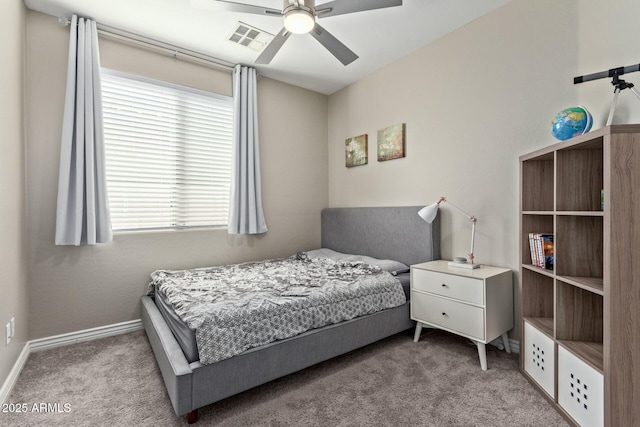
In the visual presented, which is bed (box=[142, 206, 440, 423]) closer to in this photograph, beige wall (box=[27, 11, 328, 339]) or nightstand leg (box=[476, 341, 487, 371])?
beige wall (box=[27, 11, 328, 339])

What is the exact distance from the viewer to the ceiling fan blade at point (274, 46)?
207 centimetres

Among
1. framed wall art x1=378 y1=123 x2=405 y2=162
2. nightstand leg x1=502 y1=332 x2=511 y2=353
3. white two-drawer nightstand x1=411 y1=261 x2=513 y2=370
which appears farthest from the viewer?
framed wall art x1=378 y1=123 x2=405 y2=162

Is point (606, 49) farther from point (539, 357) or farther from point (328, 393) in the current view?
point (328, 393)

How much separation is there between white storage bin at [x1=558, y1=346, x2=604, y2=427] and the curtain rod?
3.81m

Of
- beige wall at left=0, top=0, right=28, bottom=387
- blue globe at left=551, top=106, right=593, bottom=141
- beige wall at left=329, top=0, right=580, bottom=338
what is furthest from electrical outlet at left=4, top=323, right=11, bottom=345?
blue globe at left=551, top=106, right=593, bottom=141

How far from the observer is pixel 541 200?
6.72 ft

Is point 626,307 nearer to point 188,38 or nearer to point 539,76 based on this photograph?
point 539,76

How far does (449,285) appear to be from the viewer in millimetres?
2248

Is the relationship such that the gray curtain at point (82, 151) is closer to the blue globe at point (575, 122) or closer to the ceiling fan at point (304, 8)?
the ceiling fan at point (304, 8)

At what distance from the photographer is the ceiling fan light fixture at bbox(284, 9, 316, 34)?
5.73ft

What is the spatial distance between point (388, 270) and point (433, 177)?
3.35 ft

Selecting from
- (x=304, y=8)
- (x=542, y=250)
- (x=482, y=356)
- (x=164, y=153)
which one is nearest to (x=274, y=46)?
(x=304, y=8)

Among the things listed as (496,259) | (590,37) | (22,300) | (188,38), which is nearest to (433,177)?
(496,259)

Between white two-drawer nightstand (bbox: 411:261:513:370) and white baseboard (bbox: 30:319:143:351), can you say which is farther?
white baseboard (bbox: 30:319:143:351)
